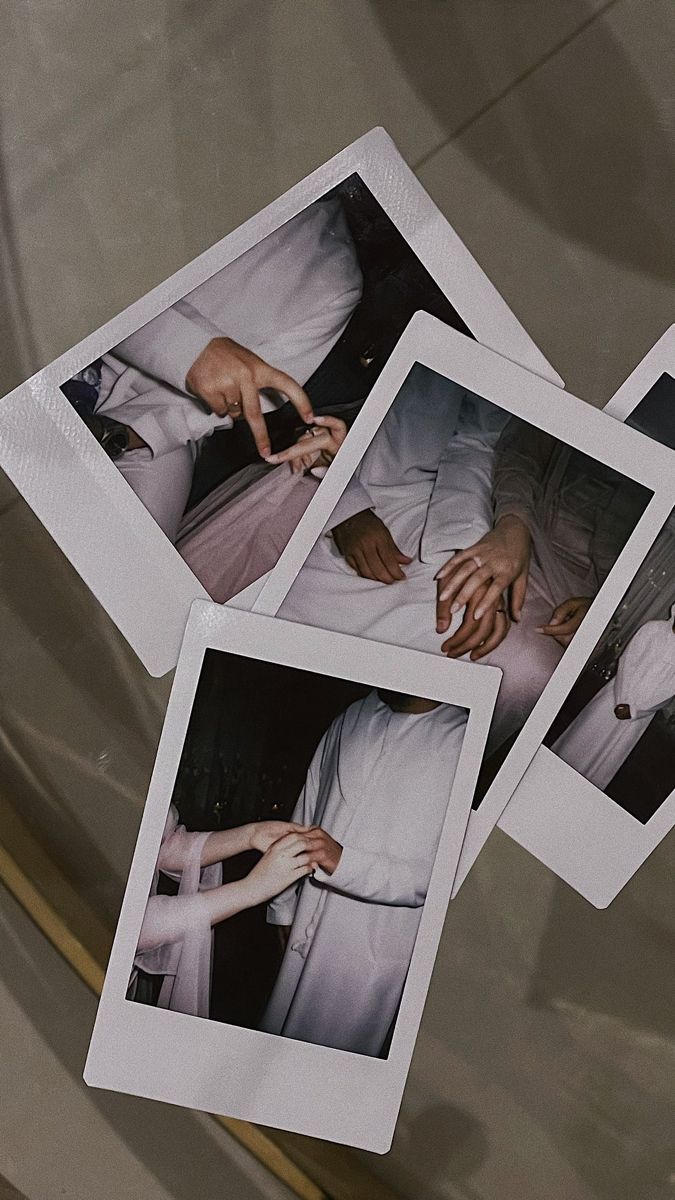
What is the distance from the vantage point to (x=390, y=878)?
2.13ft

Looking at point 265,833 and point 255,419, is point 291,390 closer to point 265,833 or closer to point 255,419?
point 255,419

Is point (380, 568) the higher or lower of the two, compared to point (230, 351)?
lower

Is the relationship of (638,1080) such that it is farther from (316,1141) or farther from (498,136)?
(498,136)

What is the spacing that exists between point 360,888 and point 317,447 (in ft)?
0.83

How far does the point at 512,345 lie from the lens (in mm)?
668

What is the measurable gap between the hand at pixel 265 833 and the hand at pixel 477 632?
0.13m

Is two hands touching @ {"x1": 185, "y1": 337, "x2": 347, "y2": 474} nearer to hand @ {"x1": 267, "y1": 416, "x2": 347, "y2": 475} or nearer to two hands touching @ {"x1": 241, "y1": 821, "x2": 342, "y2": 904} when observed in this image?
hand @ {"x1": 267, "y1": 416, "x2": 347, "y2": 475}

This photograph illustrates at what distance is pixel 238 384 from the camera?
0.66m

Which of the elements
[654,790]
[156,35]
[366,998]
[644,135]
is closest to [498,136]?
[644,135]

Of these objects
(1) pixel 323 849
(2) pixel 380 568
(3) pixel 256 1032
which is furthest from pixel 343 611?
(3) pixel 256 1032

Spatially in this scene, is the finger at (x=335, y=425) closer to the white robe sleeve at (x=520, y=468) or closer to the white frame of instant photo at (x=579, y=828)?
the white robe sleeve at (x=520, y=468)

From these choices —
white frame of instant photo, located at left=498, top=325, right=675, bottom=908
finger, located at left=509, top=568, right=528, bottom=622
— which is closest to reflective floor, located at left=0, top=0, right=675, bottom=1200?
white frame of instant photo, located at left=498, top=325, right=675, bottom=908

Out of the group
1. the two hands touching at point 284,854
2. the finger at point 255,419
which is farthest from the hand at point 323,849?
the finger at point 255,419

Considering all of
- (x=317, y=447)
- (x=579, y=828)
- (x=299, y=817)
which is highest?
(x=317, y=447)
